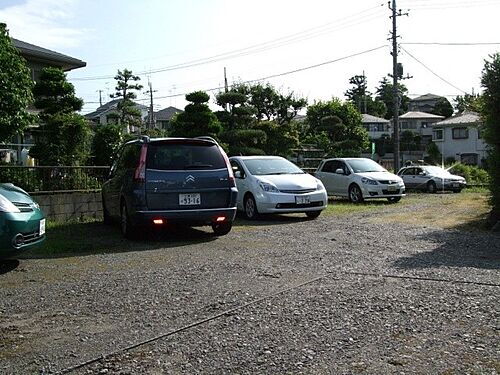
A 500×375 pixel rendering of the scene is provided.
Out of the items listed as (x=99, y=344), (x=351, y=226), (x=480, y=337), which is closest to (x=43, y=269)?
(x=99, y=344)

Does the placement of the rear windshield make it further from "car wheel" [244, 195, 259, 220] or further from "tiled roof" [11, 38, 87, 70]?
"tiled roof" [11, 38, 87, 70]

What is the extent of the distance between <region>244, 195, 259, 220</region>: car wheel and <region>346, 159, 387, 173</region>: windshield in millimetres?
5941

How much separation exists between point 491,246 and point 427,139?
67083 millimetres

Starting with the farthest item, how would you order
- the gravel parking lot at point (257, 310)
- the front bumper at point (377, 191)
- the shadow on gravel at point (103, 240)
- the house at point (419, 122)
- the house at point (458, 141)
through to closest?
the house at point (419, 122), the house at point (458, 141), the front bumper at point (377, 191), the shadow on gravel at point (103, 240), the gravel parking lot at point (257, 310)

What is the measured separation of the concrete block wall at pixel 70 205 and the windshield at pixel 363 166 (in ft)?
26.8

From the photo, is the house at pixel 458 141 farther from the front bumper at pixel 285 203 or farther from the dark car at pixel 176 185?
the dark car at pixel 176 185

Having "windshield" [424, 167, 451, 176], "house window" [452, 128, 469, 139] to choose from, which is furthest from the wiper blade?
"house window" [452, 128, 469, 139]

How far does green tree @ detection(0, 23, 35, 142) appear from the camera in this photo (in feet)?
39.4

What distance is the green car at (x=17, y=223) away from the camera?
20.1ft

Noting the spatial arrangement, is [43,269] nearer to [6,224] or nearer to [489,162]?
[6,224]

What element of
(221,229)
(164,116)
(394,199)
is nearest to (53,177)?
(221,229)

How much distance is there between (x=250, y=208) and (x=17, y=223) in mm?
6567

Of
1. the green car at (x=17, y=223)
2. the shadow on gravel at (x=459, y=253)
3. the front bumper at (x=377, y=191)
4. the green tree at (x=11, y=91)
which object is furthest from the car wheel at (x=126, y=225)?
the front bumper at (x=377, y=191)

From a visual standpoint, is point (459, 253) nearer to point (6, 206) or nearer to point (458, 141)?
point (6, 206)
